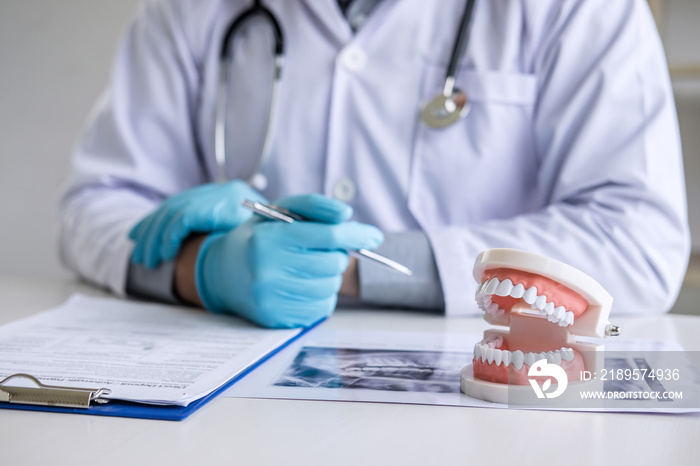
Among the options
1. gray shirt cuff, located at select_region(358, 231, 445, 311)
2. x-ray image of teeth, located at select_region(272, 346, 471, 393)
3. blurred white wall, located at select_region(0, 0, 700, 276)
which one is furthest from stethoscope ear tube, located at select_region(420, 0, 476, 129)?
blurred white wall, located at select_region(0, 0, 700, 276)

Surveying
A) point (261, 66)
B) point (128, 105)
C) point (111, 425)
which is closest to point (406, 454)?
point (111, 425)

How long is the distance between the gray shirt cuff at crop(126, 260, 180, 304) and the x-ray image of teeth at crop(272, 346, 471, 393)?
0.32 metres

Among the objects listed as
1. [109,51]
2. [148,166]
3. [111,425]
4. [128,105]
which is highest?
[109,51]

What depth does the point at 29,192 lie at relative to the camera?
7.04 feet

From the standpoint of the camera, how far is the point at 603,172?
90 centimetres

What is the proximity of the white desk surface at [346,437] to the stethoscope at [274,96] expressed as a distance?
2.00 feet

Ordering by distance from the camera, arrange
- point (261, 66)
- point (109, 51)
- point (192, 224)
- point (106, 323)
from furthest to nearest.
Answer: point (109, 51) → point (261, 66) → point (192, 224) → point (106, 323)

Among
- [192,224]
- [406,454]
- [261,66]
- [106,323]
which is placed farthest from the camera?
[261,66]

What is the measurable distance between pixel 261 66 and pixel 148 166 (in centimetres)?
25

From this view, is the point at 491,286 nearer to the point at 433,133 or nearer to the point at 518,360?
the point at 518,360

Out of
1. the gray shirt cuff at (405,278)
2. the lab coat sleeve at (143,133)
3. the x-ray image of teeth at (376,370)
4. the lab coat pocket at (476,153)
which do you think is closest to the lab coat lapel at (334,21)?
the lab coat pocket at (476,153)

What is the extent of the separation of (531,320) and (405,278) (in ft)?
1.11

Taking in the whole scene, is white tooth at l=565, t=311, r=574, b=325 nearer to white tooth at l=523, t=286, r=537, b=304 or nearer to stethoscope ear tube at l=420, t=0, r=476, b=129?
white tooth at l=523, t=286, r=537, b=304

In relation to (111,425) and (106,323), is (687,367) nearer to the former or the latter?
(111,425)
